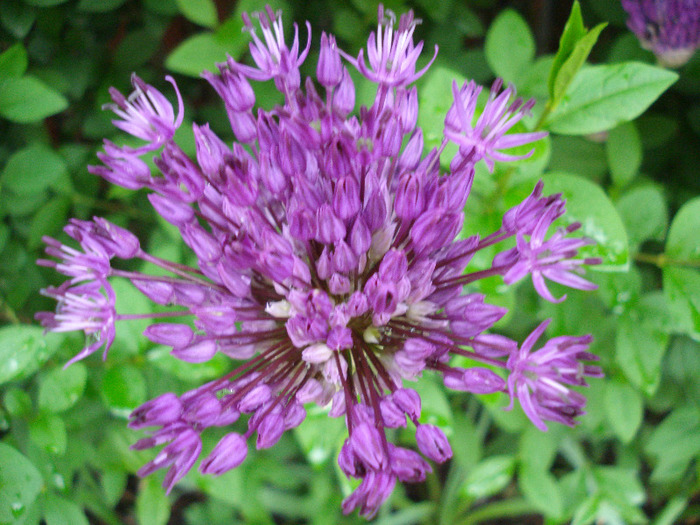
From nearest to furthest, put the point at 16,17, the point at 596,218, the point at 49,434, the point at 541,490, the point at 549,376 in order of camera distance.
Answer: the point at 549,376 → the point at 596,218 → the point at 49,434 → the point at 16,17 → the point at 541,490

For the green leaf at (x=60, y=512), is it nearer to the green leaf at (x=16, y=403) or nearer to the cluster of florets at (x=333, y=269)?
the green leaf at (x=16, y=403)

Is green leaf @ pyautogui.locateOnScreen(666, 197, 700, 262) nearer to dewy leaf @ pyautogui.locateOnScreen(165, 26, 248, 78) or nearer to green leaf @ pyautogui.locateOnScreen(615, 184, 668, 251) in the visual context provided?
green leaf @ pyautogui.locateOnScreen(615, 184, 668, 251)

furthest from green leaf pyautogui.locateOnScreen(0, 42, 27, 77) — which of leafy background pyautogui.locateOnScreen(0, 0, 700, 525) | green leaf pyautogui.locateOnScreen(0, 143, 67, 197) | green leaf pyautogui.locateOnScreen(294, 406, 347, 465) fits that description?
green leaf pyautogui.locateOnScreen(294, 406, 347, 465)

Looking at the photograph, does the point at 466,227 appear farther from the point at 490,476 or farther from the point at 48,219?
the point at 48,219

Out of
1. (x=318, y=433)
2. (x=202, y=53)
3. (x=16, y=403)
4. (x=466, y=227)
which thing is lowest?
(x=318, y=433)

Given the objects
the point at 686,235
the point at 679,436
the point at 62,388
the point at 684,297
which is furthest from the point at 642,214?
the point at 62,388

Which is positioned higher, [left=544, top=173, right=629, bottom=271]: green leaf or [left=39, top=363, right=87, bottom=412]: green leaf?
[left=544, top=173, right=629, bottom=271]: green leaf
